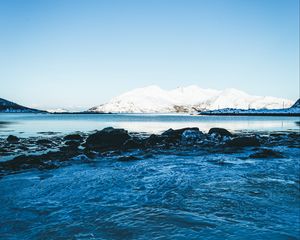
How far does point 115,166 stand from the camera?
17.4m

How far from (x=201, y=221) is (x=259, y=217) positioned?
72.3 inches

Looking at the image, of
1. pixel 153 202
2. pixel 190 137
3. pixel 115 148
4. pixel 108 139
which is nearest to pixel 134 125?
pixel 190 137

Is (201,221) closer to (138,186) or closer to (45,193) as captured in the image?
(138,186)

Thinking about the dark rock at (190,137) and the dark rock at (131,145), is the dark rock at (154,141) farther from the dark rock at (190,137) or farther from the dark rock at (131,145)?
the dark rock at (190,137)

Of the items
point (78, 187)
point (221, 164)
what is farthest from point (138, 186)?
point (221, 164)

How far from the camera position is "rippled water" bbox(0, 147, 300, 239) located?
779 centimetres

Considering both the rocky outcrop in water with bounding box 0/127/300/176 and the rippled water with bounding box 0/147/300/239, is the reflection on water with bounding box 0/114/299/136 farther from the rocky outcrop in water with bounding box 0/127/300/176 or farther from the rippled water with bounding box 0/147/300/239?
the rippled water with bounding box 0/147/300/239

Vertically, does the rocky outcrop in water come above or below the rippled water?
above

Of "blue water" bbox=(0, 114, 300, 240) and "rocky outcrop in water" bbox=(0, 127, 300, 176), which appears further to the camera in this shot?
"rocky outcrop in water" bbox=(0, 127, 300, 176)

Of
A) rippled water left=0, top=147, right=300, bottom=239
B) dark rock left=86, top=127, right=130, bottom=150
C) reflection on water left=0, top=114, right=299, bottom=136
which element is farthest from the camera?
reflection on water left=0, top=114, right=299, bottom=136

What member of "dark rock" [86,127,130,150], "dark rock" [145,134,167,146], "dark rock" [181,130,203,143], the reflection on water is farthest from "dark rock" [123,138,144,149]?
the reflection on water

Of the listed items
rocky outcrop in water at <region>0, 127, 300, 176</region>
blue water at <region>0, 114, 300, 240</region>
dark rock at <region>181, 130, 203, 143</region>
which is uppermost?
dark rock at <region>181, 130, 203, 143</region>

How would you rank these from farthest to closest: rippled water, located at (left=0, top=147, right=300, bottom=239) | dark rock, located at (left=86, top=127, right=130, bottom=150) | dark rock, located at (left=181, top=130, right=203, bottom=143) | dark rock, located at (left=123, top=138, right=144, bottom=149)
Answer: dark rock, located at (left=181, top=130, right=203, bottom=143) < dark rock, located at (left=86, top=127, right=130, bottom=150) < dark rock, located at (left=123, top=138, right=144, bottom=149) < rippled water, located at (left=0, top=147, right=300, bottom=239)

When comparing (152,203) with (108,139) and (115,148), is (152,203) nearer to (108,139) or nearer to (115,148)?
(115,148)
